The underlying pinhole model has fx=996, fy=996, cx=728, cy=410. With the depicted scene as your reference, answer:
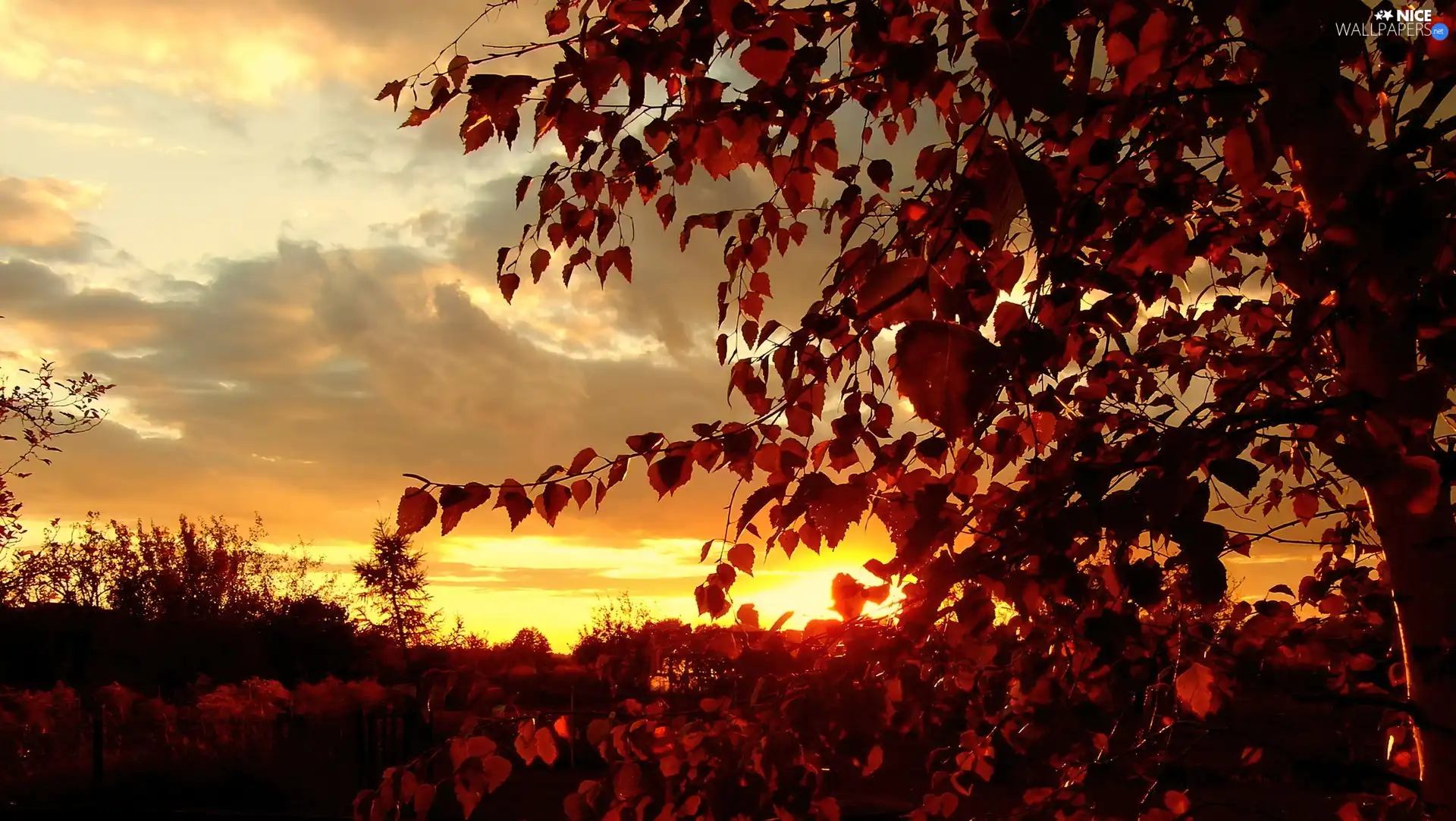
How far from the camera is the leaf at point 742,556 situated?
227cm

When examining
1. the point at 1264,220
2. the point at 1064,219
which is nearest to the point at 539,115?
the point at 1064,219

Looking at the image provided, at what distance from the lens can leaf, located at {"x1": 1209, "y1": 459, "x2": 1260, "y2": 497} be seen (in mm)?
1597

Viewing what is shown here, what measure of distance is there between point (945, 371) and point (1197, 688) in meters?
1.47

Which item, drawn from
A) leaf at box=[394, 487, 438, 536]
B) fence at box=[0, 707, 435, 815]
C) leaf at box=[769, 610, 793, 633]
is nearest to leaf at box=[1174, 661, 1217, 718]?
leaf at box=[769, 610, 793, 633]

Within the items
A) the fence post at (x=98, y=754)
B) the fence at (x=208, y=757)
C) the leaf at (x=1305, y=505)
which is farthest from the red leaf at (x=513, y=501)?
the fence post at (x=98, y=754)

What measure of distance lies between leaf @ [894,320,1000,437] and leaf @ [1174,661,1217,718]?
1.40 metres

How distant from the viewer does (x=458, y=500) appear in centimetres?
197

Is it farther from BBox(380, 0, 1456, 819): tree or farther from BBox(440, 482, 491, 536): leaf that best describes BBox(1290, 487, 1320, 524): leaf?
BBox(440, 482, 491, 536): leaf

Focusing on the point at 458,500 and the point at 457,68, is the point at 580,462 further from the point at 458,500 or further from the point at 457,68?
the point at 457,68

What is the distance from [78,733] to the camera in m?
14.7

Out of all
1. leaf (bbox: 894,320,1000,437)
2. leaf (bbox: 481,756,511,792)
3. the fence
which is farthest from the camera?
the fence

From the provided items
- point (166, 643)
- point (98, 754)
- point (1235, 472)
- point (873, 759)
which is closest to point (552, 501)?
point (873, 759)

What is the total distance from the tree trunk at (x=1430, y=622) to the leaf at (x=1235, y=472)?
0.78 meters

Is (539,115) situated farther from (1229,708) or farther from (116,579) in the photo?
(116,579)
